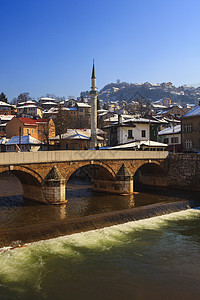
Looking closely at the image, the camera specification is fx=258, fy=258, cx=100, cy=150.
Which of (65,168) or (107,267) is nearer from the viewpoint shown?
(107,267)

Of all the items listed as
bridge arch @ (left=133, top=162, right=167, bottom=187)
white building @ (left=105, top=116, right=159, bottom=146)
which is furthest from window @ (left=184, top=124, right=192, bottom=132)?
bridge arch @ (left=133, top=162, right=167, bottom=187)

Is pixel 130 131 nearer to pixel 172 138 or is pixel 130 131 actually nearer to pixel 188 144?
pixel 188 144

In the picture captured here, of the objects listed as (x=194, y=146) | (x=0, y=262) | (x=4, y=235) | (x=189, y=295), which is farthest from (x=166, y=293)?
(x=194, y=146)

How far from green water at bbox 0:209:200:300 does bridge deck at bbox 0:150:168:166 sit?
8899 mm

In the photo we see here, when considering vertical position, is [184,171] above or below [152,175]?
above

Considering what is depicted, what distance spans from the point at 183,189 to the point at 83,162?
16.1 m

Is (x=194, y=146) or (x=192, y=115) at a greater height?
(x=192, y=115)

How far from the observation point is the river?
11.6 m

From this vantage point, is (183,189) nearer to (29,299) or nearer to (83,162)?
(83,162)

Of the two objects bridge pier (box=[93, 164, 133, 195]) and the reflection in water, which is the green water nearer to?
the reflection in water

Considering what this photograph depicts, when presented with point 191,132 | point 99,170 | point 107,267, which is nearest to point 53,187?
point 99,170

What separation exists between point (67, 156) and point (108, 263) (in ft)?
46.0

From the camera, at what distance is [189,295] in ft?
37.0

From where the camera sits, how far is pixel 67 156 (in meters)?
26.4
